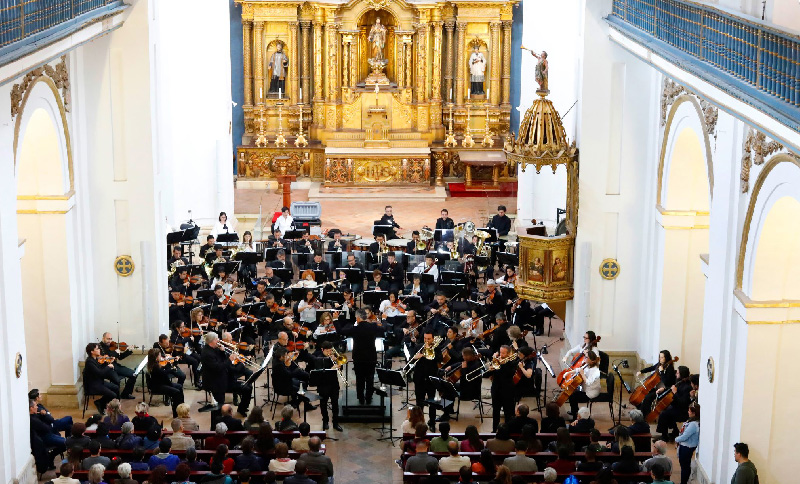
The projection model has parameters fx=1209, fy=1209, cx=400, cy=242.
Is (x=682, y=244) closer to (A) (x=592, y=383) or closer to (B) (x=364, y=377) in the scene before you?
(A) (x=592, y=383)

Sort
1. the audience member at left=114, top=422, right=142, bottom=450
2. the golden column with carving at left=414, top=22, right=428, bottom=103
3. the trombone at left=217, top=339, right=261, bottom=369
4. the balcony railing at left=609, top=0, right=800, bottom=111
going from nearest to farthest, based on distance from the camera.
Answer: the balcony railing at left=609, top=0, right=800, bottom=111 → the audience member at left=114, top=422, right=142, bottom=450 → the trombone at left=217, top=339, right=261, bottom=369 → the golden column with carving at left=414, top=22, right=428, bottom=103

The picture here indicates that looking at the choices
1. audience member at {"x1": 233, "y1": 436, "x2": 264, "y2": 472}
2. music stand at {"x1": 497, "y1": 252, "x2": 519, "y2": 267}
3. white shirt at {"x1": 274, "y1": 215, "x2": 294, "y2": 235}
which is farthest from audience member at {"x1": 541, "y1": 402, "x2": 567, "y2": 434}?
white shirt at {"x1": 274, "y1": 215, "x2": 294, "y2": 235}

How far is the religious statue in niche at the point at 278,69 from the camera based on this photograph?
111 ft

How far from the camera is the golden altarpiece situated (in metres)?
33.1

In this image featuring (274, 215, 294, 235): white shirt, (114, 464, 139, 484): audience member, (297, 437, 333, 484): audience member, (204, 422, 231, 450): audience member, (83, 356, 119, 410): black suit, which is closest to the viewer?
(114, 464, 139, 484): audience member

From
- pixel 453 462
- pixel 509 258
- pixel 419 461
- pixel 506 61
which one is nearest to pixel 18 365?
pixel 419 461

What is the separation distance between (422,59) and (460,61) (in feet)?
3.51

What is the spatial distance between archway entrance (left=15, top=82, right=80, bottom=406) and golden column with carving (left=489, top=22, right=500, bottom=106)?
57.8 ft

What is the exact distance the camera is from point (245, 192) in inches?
1284

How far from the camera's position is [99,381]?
1783 cm

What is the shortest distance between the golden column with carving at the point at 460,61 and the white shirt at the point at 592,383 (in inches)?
701

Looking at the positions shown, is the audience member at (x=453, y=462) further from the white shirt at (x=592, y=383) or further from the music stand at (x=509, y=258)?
the music stand at (x=509, y=258)

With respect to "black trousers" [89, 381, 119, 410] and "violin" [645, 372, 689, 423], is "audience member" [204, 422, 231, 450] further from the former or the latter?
"violin" [645, 372, 689, 423]

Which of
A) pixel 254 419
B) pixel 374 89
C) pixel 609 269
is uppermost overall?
pixel 374 89
